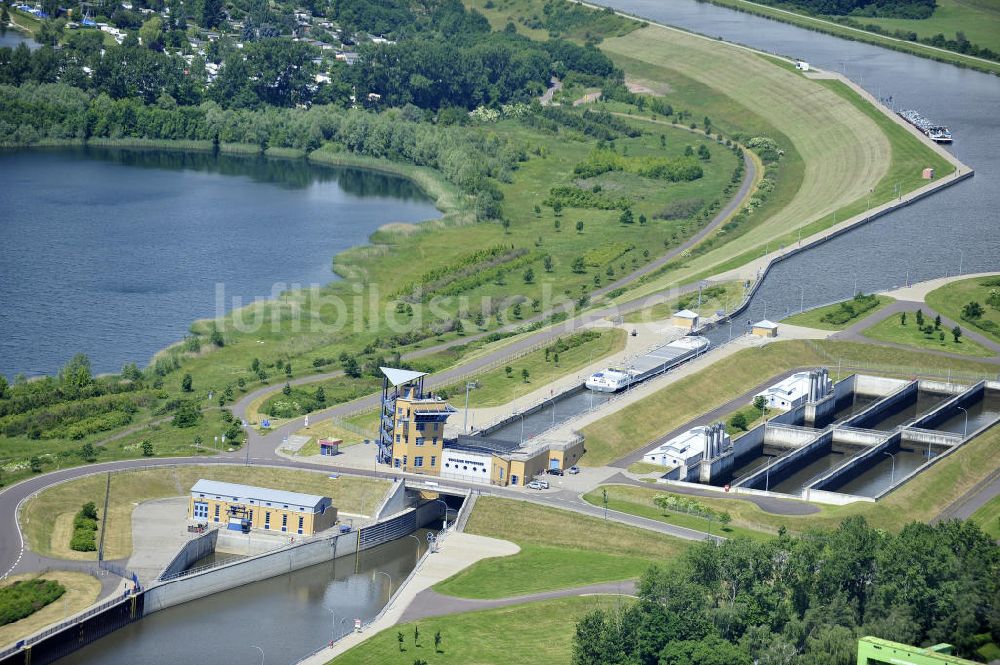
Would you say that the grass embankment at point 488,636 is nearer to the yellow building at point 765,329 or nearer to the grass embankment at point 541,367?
the grass embankment at point 541,367

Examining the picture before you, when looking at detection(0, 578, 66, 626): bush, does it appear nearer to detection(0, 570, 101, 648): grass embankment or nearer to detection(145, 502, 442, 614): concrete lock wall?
detection(0, 570, 101, 648): grass embankment

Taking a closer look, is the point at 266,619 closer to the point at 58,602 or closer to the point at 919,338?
the point at 58,602

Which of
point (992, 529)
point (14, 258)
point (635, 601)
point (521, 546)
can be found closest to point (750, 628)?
point (635, 601)

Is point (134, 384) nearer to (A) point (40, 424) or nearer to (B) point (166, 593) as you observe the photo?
(A) point (40, 424)

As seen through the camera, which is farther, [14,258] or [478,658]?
[14,258]

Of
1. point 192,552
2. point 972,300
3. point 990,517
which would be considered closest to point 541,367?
point 990,517

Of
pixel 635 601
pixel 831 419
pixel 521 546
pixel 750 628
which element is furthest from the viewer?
pixel 831 419
